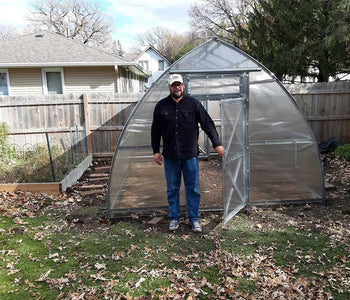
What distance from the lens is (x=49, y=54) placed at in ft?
41.4

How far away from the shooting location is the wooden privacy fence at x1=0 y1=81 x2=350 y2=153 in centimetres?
924

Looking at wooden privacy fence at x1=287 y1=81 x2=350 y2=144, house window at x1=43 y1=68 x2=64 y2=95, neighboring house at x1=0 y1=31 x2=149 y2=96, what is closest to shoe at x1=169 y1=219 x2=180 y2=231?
wooden privacy fence at x1=287 y1=81 x2=350 y2=144

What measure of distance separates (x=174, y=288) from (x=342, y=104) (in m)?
8.41

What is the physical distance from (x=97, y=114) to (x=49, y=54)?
195 inches

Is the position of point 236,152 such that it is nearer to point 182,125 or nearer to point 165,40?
point 182,125

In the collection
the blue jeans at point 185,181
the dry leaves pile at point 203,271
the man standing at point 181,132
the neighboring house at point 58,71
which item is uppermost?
the neighboring house at point 58,71

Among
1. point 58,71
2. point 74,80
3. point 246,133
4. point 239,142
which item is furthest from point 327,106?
point 58,71

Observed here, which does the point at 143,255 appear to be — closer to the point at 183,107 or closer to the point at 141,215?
the point at 141,215

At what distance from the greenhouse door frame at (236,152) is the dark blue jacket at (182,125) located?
32cm

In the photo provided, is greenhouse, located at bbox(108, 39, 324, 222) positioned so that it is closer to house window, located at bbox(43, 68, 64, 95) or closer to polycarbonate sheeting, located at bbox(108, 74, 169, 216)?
polycarbonate sheeting, located at bbox(108, 74, 169, 216)

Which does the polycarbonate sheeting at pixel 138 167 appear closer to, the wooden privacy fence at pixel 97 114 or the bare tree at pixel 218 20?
the wooden privacy fence at pixel 97 114

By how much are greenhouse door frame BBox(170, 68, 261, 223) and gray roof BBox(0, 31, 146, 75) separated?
25.8 ft

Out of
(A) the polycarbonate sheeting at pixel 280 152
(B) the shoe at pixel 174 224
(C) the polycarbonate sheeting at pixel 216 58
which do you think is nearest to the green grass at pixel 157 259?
(B) the shoe at pixel 174 224

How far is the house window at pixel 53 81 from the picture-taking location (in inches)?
494
